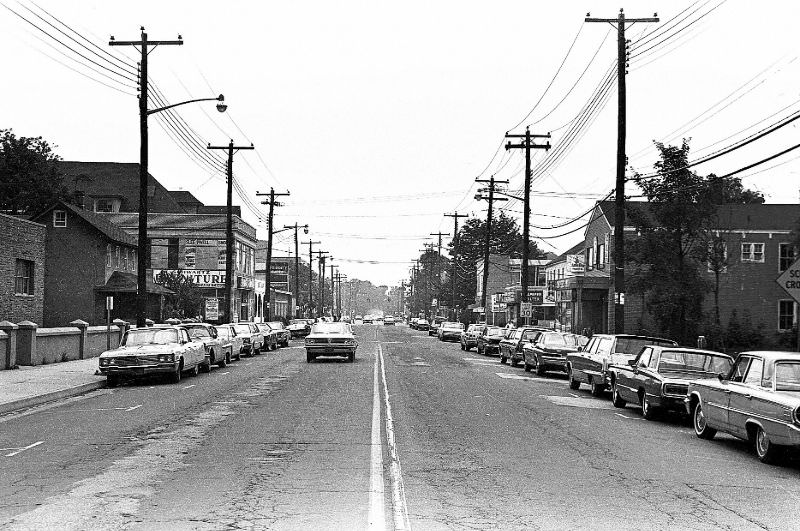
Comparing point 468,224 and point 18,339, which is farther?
point 468,224

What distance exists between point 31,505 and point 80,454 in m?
3.57

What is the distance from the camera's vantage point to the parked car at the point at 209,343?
103ft

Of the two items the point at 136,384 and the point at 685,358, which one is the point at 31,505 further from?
the point at 136,384

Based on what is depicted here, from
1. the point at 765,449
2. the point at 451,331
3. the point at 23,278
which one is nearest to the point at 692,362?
the point at 765,449

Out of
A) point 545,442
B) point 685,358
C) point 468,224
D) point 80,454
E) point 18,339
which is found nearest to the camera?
point 80,454

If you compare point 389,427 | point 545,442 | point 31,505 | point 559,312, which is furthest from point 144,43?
point 559,312

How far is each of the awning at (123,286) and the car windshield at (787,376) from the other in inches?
1774

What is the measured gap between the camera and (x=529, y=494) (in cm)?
996

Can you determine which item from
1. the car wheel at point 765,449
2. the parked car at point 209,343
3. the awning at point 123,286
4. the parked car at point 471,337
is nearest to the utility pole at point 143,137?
the parked car at point 209,343

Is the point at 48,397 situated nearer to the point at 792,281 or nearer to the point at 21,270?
the point at 792,281

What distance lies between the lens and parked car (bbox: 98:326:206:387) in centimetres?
2523

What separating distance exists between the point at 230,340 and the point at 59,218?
21.6 m

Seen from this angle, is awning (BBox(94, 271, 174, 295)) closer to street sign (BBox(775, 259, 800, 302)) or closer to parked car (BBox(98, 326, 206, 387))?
parked car (BBox(98, 326, 206, 387))

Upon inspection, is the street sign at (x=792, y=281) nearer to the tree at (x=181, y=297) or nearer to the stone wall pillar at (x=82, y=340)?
the stone wall pillar at (x=82, y=340)
